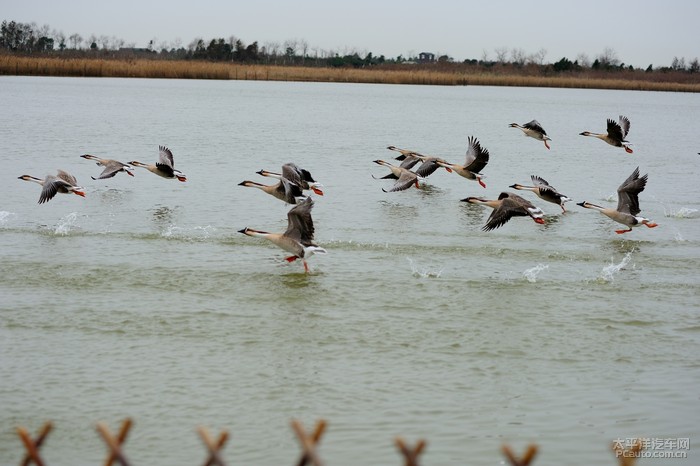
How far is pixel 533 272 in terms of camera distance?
412 inches

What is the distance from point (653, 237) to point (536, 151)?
40.7 feet

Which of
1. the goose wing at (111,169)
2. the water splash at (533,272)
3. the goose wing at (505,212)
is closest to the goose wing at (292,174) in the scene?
the goose wing at (505,212)

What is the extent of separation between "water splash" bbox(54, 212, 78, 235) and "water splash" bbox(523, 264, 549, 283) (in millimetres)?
6222

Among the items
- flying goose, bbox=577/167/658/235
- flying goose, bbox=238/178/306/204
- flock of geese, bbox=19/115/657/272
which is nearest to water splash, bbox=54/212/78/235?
flock of geese, bbox=19/115/657/272

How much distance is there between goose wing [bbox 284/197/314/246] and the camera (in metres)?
9.75

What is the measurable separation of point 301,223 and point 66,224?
437cm

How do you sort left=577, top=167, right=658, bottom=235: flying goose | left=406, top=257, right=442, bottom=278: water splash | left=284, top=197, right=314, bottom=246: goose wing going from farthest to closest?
1. left=577, top=167, right=658, bottom=235: flying goose
2. left=406, top=257, right=442, bottom=278: water splash
3. left=284, top=197, right=314, bottom=246: goose wing

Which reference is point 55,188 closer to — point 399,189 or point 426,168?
point 399,189

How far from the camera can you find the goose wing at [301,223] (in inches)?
384

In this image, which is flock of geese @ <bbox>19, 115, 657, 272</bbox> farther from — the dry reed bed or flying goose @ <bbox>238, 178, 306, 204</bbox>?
the dry reed bed

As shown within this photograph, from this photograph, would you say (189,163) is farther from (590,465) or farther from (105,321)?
(590,465)

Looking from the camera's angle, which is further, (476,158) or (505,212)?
(476,158)

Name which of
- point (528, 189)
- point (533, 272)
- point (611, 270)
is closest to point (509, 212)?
point (533, 272)

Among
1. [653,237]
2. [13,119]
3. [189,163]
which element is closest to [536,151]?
[189,163]
